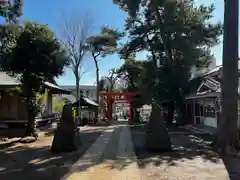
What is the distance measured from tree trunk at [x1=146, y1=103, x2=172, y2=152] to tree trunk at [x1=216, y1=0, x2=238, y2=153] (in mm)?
2094

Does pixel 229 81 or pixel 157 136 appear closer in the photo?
pixel 157 136

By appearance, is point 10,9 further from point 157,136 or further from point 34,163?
point 157,136

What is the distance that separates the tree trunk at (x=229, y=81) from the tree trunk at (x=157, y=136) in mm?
2094

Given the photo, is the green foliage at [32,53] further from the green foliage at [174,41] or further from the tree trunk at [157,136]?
the green foliage at [174,41]

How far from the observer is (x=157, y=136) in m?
9.38

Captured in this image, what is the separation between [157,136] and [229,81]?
339 cm

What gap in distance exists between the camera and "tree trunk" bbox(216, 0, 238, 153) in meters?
9.83

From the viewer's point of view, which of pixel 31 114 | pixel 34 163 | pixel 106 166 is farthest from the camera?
pixel 31 114

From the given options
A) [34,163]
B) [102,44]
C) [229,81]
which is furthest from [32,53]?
[102,44]

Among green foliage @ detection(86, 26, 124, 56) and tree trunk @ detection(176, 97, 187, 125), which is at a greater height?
green foliage @ detection(86, 26, 124, 56)

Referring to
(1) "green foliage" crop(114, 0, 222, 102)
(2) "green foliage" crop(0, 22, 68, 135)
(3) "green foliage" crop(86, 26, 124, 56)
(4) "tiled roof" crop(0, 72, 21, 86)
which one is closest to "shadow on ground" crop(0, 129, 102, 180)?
(2) "green foliage" crop(0, 22, 68, 135)

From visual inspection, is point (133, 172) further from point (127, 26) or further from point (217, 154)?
point (127, 26)

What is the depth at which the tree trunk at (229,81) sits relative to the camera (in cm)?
983

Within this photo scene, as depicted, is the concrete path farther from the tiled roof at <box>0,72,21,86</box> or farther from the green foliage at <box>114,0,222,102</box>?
the green foliage at <box>114,0,222,102</box>
